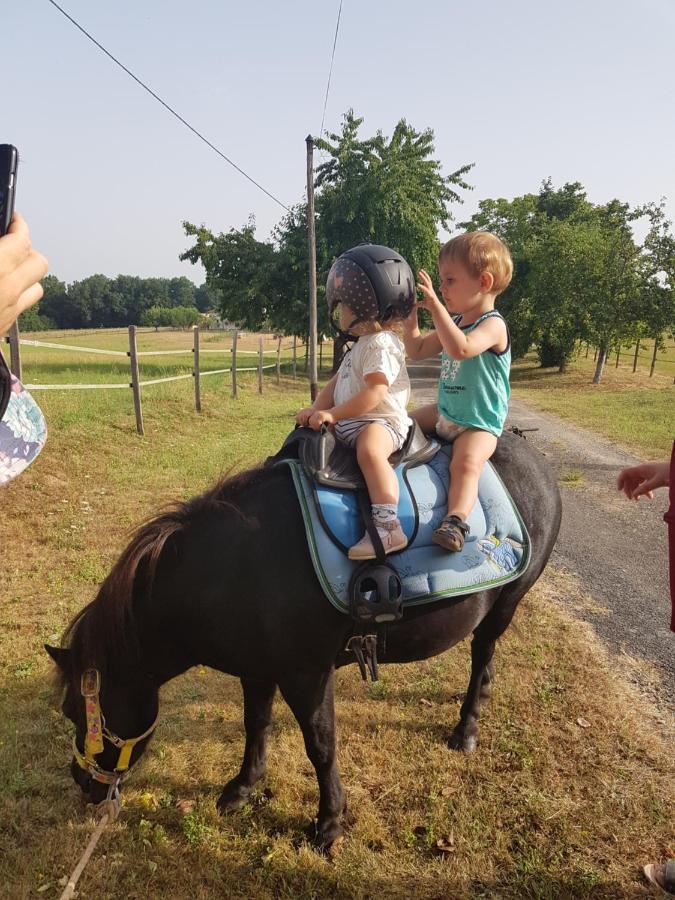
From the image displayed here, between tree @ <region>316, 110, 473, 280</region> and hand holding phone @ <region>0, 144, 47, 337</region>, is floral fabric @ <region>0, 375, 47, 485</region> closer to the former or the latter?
hand holding phone @ <region>0, 144, 47, 337</region>

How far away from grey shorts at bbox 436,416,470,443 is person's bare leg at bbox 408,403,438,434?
0.25 ft

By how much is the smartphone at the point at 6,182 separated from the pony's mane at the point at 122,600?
4.16 feet

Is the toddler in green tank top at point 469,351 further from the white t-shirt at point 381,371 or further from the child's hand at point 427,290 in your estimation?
the white t-shirt at point 381,371

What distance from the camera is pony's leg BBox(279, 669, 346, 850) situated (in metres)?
2.22

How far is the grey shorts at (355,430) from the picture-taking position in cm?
232

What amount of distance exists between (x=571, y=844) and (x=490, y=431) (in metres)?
1.91

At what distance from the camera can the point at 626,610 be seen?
15.1 feet

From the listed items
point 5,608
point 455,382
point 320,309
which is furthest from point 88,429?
point 320,309

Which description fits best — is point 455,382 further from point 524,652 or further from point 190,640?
point 524,652

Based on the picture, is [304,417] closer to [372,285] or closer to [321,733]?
[372,285]

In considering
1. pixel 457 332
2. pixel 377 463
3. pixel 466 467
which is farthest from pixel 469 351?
pixel 377 463

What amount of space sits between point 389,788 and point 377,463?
5.91 ft

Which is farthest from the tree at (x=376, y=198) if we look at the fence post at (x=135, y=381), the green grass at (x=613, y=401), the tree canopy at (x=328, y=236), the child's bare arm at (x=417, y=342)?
the child's bare arm at (x=417, y=342)

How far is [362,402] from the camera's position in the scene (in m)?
2.27
